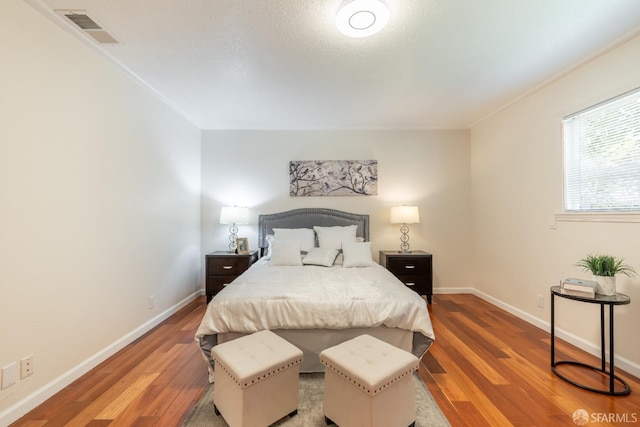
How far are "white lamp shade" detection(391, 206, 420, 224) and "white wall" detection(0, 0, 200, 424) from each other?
3.05 m

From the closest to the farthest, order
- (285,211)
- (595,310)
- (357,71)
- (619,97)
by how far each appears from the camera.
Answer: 1. (619,97)
2. (595,310)
3. (357,71)
4. (285,211)

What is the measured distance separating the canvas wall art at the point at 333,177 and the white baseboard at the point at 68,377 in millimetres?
2523

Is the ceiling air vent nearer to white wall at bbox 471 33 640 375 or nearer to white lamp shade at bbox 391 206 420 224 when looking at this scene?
white lamp shade at bbox 391 206 420 224

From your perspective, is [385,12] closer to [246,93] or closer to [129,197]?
[246,93]

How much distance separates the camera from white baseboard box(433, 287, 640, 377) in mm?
2154

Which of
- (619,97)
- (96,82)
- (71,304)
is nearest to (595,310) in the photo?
(619,97)

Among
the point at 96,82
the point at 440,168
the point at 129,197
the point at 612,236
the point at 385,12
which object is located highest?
the point at 385,12

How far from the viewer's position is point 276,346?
5.77 feet

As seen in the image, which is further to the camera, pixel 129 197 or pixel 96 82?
pixel 129 197

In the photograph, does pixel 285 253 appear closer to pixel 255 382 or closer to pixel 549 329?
pixel 255 382

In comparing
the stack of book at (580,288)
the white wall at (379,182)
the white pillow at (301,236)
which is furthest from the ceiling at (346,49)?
the stack of book at (580,288)

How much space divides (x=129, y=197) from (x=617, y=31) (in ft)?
13.9

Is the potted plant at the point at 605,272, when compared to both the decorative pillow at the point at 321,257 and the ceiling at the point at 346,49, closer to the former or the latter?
the ceiling at the point at 346,49

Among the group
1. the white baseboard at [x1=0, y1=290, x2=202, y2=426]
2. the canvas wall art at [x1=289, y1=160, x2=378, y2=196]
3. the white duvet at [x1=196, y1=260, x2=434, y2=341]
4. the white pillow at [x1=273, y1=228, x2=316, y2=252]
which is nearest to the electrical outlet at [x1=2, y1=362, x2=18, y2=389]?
the white baseboard at [x1=0, y1=290, x2=202, y2=426]
